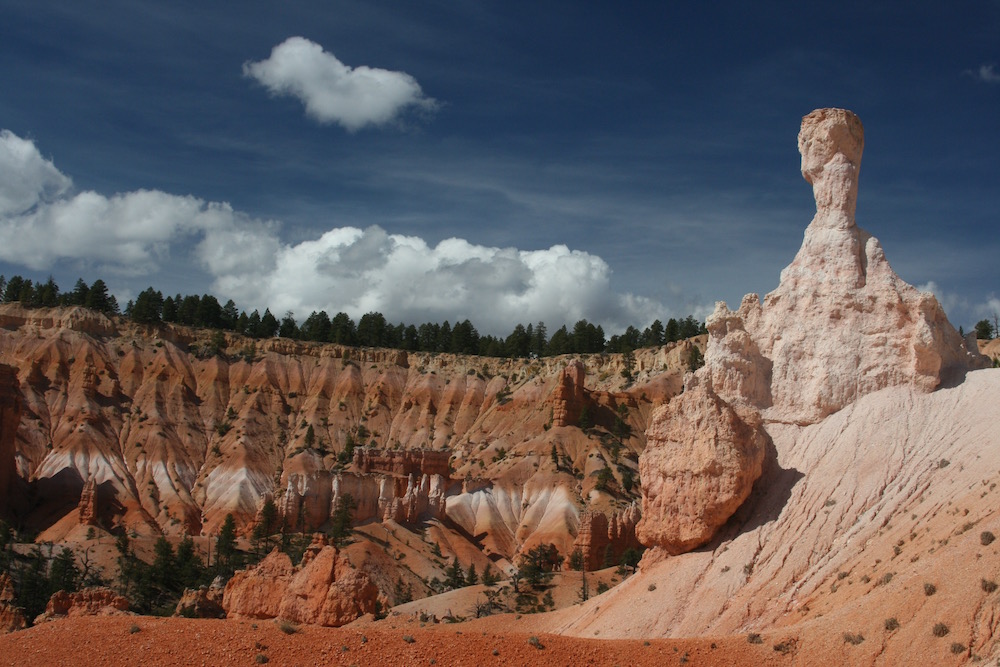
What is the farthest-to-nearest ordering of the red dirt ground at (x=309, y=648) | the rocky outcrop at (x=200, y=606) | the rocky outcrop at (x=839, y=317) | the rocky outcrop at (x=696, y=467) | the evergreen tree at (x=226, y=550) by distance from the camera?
the evergreen tree at (x=226, y=550)
the rocky outcrop at (x=200, y=606)
the rocky outcrop at (x=839, y=317)
the rocky outcrop at (x=696, y=467)
the red dirt ground at (x=309, y=648)

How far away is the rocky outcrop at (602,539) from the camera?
59531 millimetres

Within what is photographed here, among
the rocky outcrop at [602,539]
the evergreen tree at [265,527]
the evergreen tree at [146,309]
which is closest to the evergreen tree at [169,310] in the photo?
the evergreen tree at [146,309]

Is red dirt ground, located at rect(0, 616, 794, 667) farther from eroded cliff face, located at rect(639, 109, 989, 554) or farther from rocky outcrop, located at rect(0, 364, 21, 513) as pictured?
rocky outcrop, located at rect(0, 364, 21, 513)

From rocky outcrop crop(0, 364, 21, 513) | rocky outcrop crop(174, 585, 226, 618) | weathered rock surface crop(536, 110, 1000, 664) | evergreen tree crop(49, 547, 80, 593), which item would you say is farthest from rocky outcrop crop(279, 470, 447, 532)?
weathered rock surface crop(536, 110, 1000, 664)

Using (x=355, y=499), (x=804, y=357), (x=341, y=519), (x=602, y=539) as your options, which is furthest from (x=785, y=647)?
(x=355, y=499)

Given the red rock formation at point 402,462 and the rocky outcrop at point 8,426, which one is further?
the red rock formation at point 402,462

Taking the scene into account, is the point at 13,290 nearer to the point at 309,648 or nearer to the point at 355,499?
the point at 355,499

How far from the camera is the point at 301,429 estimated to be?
336 ft

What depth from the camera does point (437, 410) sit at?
351 feet

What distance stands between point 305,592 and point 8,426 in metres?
58.2

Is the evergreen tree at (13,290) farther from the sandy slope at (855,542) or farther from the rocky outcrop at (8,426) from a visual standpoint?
the sandy slope at (855,542)

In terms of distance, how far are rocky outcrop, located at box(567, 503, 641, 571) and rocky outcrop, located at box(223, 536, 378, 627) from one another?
26990mm

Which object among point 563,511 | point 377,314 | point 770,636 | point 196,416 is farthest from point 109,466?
point 770,636

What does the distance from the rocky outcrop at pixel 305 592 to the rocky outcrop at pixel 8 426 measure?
52.4 meters
